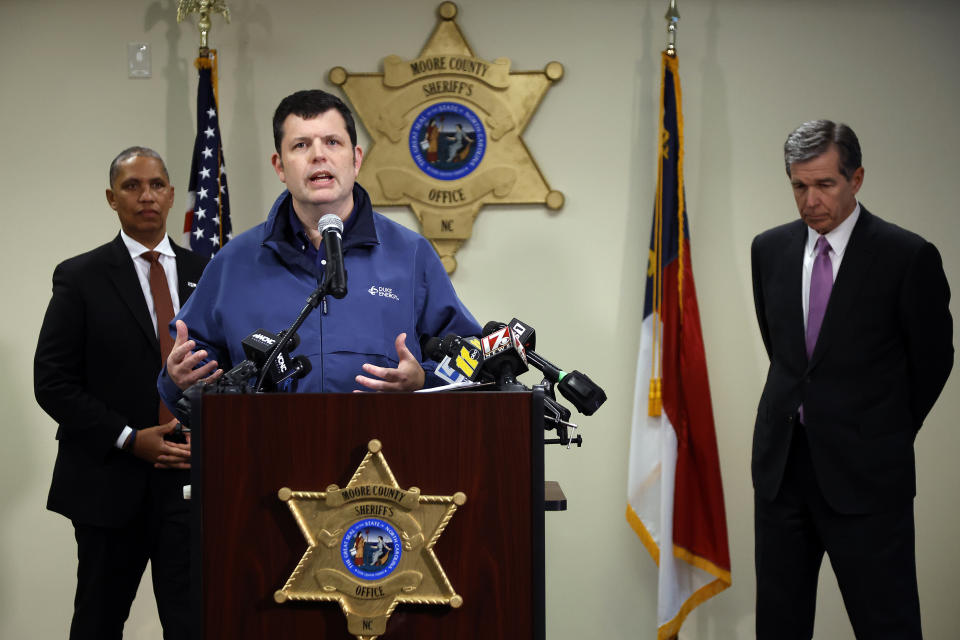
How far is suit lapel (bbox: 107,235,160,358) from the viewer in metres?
2.76

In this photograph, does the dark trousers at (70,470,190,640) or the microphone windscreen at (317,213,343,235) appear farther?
the dark trousers at (70,470,190,640)

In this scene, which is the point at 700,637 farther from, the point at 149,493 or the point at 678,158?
the point at 149,493

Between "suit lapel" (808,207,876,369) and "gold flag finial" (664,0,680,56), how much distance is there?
124 cm

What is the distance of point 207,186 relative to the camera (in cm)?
339

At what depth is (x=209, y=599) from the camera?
145 centimetres

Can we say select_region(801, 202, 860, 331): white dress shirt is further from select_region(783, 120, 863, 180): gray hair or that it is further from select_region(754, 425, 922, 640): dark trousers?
select_region(754, 425, 922, 640): dark trousers

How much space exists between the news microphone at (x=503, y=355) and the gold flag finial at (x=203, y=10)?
7.77 feet

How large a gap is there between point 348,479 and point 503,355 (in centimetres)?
38

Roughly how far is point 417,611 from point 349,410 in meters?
0.35

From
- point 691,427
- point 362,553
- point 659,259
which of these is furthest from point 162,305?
point 691,427

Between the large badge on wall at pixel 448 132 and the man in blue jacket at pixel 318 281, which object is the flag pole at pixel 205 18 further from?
the man in blue jacket at pixel 318 281

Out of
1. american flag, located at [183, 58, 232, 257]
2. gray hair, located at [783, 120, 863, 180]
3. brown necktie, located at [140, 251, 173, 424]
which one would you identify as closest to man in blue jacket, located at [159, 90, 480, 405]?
brown necktie, located at [140, 251, 173, 424]

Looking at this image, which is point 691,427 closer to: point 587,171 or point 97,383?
point 587,171

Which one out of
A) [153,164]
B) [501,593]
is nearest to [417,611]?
[501,593]
